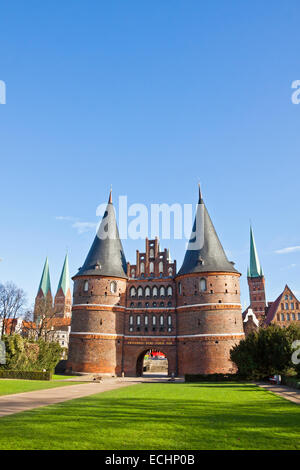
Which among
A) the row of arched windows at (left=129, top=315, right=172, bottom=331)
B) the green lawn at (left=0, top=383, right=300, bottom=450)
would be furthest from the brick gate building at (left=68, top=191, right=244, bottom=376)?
the green lawn at (left=0, top=383, right=300, bottom=450)

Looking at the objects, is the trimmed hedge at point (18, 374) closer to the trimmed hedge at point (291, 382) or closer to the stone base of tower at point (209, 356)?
the stone base of tower at point (209, 356)

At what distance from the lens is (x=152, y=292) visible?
152ft

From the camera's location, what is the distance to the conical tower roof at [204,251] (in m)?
43.1

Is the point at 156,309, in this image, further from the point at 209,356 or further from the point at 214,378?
the point at 214,378

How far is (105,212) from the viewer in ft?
169

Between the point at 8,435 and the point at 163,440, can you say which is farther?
the point at 8,435

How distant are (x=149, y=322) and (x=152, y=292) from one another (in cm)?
395

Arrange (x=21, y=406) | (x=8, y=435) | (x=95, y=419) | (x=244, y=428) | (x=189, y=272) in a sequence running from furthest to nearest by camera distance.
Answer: (x=189, y=272)
(x=21, y=406)
(x=95, y=419)
(x=244, y=428)
(x=8, y=435)

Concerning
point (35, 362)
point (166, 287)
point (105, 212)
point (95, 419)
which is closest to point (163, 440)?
point (95, 419)

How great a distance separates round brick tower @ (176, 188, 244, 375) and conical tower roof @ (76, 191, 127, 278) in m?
8.75

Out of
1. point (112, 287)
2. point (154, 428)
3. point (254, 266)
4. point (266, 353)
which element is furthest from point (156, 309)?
point (254, 266)

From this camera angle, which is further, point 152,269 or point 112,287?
point 152,269
